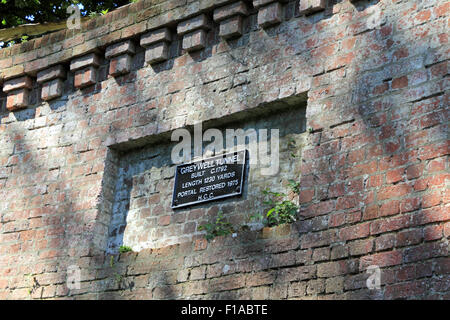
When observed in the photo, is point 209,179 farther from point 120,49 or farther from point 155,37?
point 120,49

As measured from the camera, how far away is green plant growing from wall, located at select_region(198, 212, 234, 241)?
7961 millimetres

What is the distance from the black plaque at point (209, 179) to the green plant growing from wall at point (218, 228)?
0.23 meters

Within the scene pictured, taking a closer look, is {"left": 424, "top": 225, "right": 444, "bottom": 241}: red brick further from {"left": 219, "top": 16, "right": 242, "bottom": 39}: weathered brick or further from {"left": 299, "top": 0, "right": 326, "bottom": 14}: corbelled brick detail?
{"left": 219, "top": 16, "right": 242, "bottom": 39}: weathered brick

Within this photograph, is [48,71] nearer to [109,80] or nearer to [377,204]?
[109,80]

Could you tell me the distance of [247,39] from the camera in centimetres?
857

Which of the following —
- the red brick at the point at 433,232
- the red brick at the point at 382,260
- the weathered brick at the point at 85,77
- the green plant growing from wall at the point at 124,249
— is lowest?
the red brick at the point at 382,260

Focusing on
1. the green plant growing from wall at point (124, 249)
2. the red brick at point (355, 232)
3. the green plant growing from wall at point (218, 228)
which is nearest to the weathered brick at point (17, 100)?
the green plant growing from wall at point (124, 249)

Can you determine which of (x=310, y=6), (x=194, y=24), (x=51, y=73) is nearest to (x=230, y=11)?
(x=194, y=24)

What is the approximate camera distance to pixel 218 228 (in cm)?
802

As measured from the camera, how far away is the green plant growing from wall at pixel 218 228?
796cm

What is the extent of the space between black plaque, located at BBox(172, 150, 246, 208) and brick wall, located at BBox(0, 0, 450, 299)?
0.41 feet

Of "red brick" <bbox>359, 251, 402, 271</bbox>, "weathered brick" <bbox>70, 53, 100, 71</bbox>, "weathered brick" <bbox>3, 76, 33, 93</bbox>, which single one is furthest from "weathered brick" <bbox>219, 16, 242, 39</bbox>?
"red brick" <bbox>359, 251, 402, 271</bbox>

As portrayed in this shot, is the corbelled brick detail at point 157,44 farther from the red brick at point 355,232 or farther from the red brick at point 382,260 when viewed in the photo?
the red brick at point 382,260

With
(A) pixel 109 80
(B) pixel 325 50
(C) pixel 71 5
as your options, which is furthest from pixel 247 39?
(C) pixel 71 5
